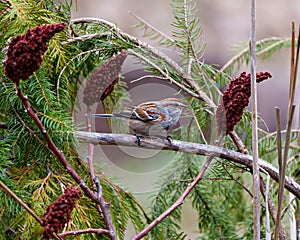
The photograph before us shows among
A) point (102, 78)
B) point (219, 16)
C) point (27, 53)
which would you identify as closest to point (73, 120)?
point (102, 78)

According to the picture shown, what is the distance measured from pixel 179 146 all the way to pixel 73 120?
0.53 feet

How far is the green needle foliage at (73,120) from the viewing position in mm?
685

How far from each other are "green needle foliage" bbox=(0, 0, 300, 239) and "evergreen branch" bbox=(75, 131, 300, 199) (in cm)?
2

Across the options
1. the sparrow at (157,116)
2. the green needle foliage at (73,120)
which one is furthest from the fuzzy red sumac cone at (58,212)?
the sparrow at (157,116)

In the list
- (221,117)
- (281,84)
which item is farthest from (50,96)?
(281,84)

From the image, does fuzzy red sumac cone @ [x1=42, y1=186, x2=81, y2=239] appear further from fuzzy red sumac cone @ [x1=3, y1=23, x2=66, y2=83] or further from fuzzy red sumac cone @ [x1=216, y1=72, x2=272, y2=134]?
fuzzy red sumac cone @ [x1=216, y1=72, x2=272, y2=134]

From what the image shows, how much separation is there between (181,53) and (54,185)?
36 centimetres

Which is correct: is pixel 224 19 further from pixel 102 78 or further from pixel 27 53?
pixel 27 53

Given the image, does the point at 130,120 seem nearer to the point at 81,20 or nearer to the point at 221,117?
the point at 81,20

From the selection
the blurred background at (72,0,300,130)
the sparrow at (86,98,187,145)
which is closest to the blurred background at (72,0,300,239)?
the blurred background at (72,0,300,130)

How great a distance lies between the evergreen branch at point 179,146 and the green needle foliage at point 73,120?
2cm

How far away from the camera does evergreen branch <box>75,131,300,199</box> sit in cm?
70

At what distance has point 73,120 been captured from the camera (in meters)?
0.72

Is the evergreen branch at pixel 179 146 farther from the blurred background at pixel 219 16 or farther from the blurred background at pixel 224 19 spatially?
the blurred background at pixel 219 16
